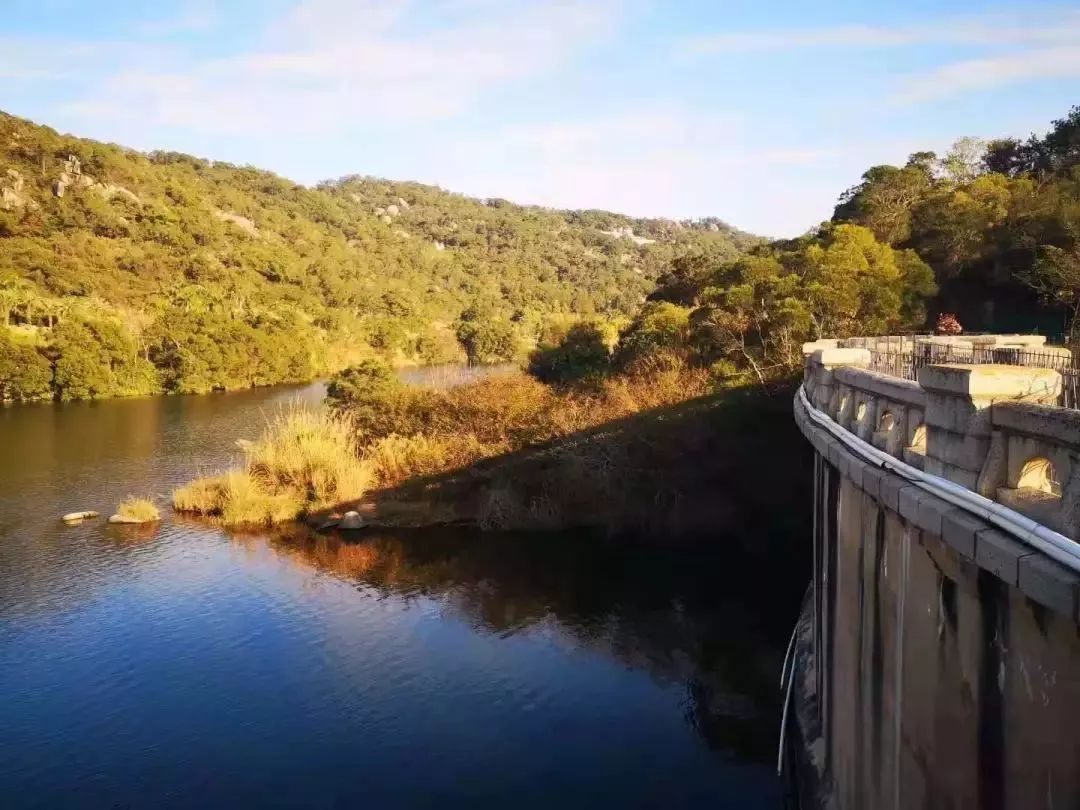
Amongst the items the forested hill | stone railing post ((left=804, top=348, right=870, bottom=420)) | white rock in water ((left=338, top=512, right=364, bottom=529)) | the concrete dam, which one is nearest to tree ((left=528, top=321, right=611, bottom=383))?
the forested hill

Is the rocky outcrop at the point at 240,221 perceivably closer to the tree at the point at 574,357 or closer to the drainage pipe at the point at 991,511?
the tree at the point at 574,357

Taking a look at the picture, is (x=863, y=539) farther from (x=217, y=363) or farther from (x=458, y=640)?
(x=217, y=363)

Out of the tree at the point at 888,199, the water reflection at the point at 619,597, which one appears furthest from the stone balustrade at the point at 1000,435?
the tree at the point at 888,199

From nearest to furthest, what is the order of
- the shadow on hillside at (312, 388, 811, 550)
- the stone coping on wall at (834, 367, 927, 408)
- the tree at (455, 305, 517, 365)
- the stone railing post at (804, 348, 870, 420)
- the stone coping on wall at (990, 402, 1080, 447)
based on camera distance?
the stone coping on wall at (990, 402, 1080, 447) → the stone coping on wall at (834, 367, 927, 408) → the stone railing post at (804, 348, 870, 420) → the shadow on hillside at (312, 388, 811, 550) → the tree at (455, 305, 517, 365)

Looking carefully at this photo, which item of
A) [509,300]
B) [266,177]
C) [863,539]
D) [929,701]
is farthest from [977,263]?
[266,177]

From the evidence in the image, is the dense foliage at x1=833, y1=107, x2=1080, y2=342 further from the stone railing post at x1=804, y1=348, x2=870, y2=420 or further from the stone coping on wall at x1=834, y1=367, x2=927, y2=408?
the stone coping on wall at x1=834, y1=367, x2=927, y2=408

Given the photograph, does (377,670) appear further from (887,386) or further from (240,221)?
(240,221)
